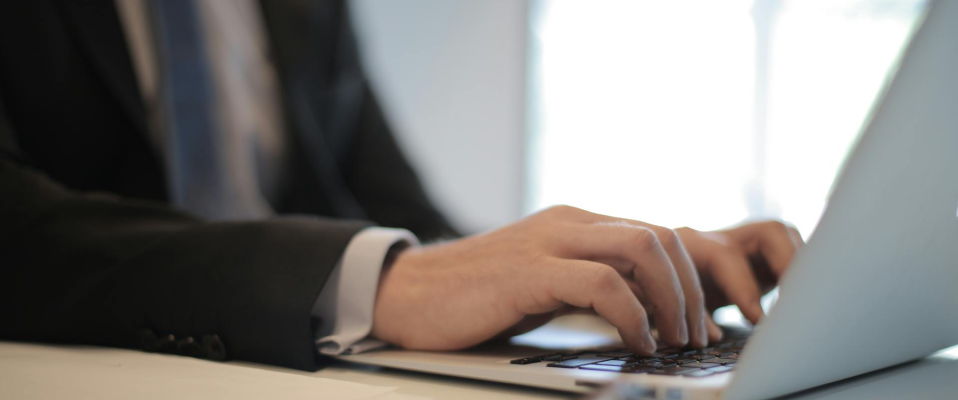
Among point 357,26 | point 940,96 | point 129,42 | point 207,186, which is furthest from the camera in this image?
point 357,26

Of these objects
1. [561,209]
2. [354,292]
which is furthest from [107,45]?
[561,209]

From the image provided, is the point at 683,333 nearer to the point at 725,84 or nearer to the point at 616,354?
the point at 616,354

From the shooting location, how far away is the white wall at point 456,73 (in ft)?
12.0

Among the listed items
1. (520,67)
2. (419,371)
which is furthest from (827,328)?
(520,67)

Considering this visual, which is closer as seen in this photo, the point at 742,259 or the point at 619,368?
the point at 619,368

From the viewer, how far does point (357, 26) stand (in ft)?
4.77

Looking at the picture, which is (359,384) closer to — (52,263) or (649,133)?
(52,263)

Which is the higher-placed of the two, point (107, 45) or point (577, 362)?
point (107, 45)

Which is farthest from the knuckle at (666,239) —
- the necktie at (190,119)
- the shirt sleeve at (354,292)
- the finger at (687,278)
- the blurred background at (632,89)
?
the blurred background at (632,89)

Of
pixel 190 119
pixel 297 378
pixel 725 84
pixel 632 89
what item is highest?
pixel 725 84

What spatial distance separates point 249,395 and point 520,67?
3.53m

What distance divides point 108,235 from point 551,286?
1.22ft

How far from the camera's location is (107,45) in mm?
783

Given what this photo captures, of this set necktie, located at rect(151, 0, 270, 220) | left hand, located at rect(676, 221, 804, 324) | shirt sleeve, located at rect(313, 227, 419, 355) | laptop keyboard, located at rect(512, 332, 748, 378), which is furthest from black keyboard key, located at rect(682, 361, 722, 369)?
necktie, located at rect(151, 0, 270, 220)
